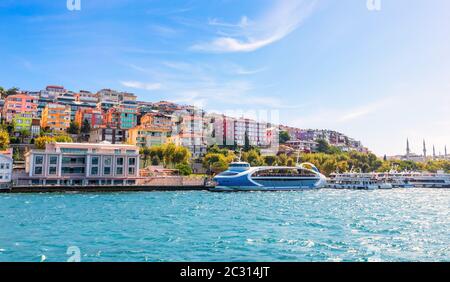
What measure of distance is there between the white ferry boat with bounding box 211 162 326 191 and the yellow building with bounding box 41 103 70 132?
21.7m

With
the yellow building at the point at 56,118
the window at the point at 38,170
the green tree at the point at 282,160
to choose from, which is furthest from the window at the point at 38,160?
the green tree at the point at 282,160

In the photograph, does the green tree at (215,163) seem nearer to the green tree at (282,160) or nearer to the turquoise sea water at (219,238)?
the green tree at (282,160)

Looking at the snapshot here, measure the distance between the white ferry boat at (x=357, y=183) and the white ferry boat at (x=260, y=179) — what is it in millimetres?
5311

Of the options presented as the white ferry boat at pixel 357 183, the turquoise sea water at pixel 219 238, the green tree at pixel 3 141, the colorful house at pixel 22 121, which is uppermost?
the colorful house at pixel 22 121

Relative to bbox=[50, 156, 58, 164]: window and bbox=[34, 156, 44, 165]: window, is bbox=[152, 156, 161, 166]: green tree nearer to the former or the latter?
bbox=[50, 156, 58, 164]: window

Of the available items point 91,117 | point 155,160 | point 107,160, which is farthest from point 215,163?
point 91,117

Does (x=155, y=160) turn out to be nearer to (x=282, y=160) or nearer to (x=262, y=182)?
(x=262, y=182)

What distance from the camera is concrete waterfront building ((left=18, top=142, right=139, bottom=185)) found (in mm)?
28734

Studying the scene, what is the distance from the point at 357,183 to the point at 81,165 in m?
26.9

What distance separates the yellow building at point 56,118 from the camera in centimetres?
4291

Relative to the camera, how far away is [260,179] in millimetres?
31750

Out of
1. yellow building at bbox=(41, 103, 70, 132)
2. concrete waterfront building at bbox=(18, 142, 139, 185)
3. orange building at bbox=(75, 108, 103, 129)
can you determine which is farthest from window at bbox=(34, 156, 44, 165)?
orange building at bbox=(75, 108, 103, 129)

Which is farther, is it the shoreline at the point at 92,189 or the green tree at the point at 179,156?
the green tree at the point at 179,156
